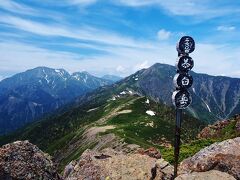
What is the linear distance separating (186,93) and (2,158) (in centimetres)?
1144

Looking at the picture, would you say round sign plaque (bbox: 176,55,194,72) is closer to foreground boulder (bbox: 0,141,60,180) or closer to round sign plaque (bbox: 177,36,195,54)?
round sign plaque (bbox: 177,36,195,54)

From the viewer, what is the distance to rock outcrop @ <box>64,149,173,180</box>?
25750 millimetres

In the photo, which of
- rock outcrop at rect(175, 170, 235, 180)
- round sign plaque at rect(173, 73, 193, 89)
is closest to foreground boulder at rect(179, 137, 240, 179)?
rock outcrop at rect(175, 170, 235, 180)

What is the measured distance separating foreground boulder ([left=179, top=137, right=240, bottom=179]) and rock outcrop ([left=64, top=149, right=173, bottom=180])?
4.68ft

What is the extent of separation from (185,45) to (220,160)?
718 cm

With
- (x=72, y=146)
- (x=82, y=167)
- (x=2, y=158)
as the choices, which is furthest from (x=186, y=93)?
(x=72, y=146)

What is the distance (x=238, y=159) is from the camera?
2292 centimetres

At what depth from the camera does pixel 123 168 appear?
87.9 feet

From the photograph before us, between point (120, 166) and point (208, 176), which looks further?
point (120, 166)

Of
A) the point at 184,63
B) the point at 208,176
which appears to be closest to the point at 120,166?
the point at 208,176

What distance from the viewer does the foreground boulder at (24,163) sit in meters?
21.1

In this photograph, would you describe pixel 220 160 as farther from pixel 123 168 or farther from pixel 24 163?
pixel 24 163

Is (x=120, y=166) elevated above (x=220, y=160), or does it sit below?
below

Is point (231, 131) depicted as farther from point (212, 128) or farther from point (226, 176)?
point (226, 176)
